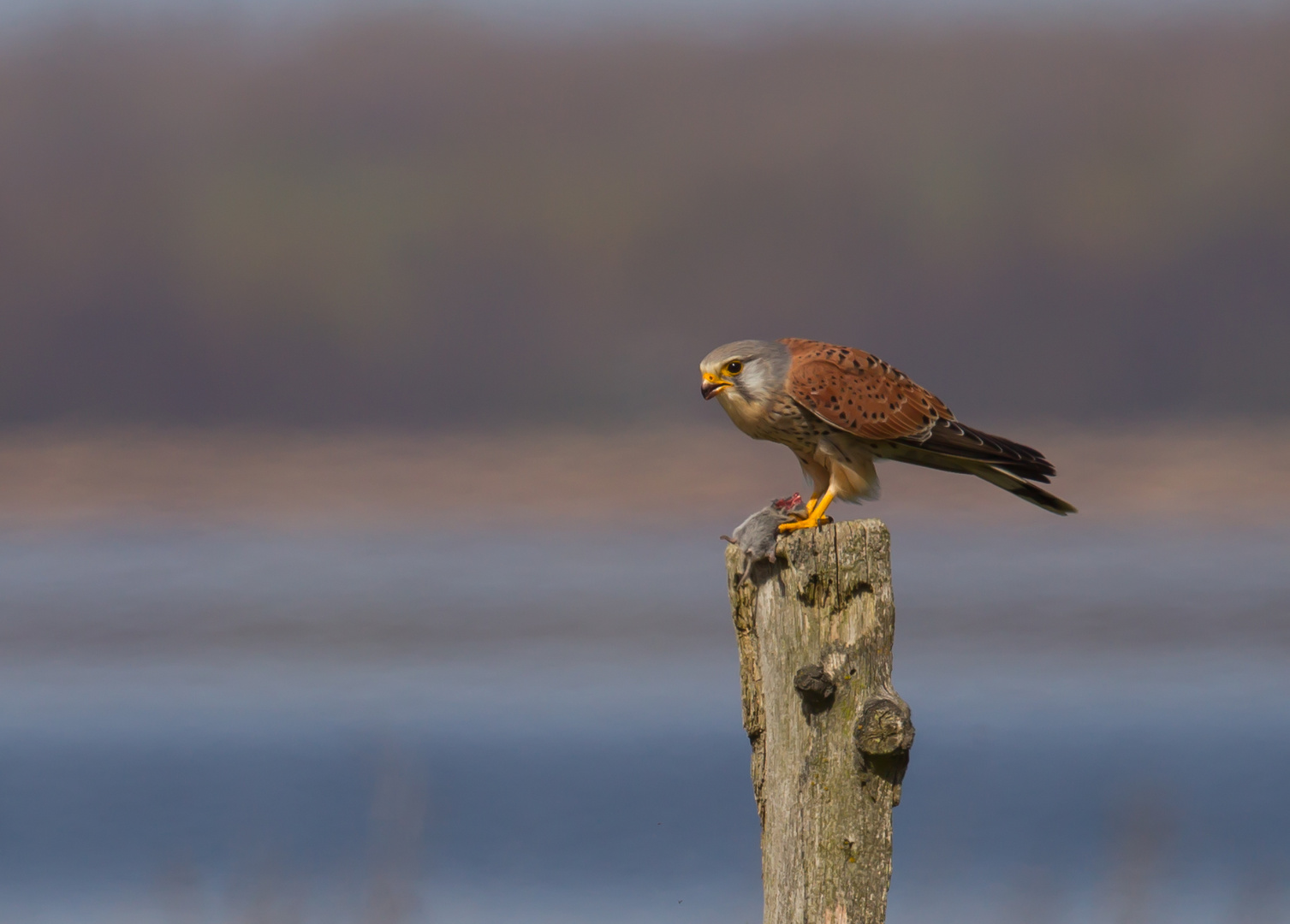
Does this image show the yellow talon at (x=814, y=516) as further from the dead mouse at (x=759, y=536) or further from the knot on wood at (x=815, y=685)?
the knot on wood at (x=815, y=685)

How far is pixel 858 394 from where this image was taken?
13.2 ft

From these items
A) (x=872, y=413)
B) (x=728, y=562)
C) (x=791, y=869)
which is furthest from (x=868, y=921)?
(x=872, y=413)

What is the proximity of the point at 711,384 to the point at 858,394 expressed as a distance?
1.78ft

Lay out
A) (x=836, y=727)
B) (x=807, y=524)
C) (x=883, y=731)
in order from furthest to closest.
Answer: (x=807, y=524), (x=836, y=727), (x=883, y=731)

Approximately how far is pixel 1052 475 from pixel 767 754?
162cm

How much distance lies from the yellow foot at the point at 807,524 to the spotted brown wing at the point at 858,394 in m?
0.38

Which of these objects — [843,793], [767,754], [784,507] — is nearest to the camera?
[843,793]

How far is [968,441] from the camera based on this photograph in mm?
4148

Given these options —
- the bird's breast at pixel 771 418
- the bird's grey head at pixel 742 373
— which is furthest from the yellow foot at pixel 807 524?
the bird's grey head at pixel 742 373

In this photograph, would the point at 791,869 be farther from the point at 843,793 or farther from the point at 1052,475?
the point at 1052,475

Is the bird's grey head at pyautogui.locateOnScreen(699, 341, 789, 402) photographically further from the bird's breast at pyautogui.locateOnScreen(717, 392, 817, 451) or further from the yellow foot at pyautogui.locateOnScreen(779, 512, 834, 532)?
the yellow foot at pyautogui.locateOnScreen(779, 512, 834, 532)

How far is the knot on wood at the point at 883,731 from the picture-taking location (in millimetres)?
3086

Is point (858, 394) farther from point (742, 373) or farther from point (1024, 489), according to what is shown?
point (1024, 489)

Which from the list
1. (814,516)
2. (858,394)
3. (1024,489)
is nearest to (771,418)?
(858,394)
